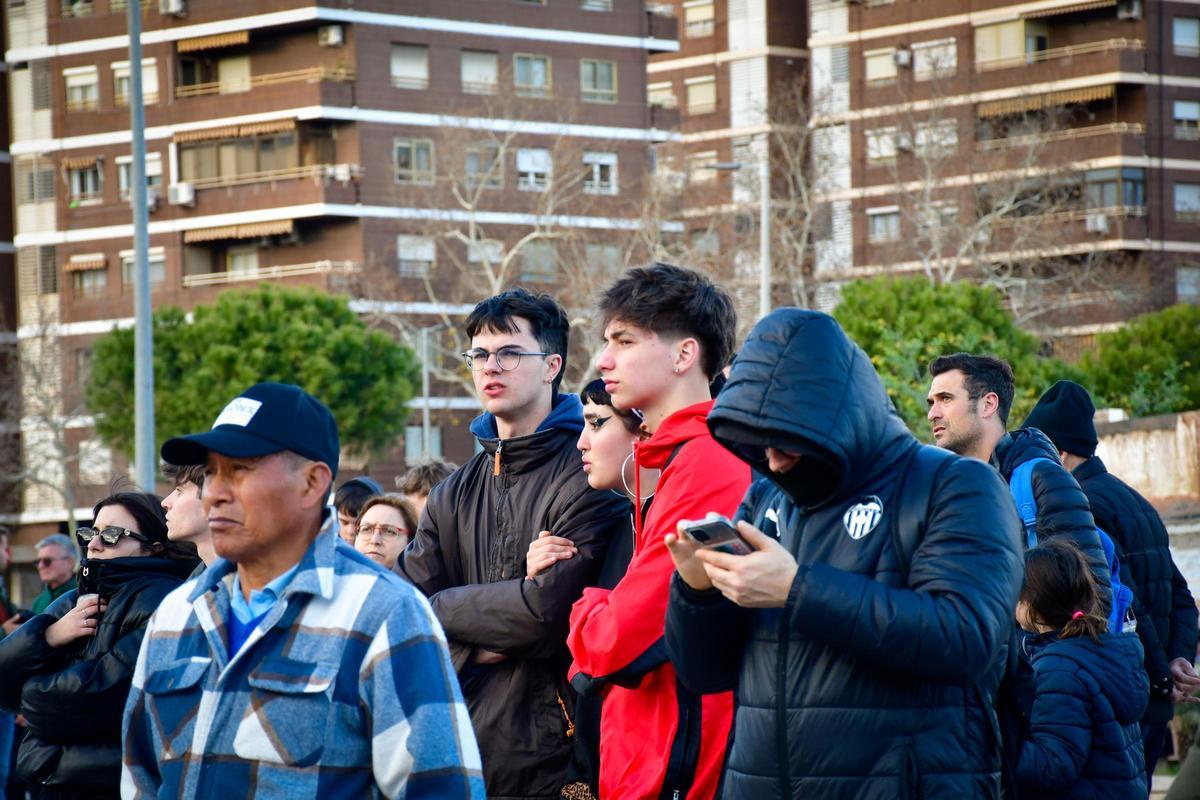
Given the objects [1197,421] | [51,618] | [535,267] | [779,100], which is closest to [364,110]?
[535,267]

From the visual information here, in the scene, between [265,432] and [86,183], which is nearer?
[265,432]

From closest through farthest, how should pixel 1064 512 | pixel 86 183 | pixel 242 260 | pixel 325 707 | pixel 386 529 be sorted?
pixel 325 707 → pixel 1064 512 → pixel 386 529 → pixel 242 260 → pixel 86 183

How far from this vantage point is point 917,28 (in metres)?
66.1

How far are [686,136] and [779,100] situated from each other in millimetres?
5394

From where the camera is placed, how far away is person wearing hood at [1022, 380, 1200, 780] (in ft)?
29.7

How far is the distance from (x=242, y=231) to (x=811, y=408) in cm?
5659

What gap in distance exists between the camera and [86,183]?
6234cm

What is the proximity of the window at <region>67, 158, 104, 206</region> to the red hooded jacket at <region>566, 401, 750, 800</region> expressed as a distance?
5913cm

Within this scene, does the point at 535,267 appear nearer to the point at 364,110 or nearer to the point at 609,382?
the point at 364,110

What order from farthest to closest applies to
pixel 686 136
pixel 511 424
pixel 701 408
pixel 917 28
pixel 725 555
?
1. pixel 686 136
2. pixel 917 28
3. pixel 511 424
4. pixel 701 408
5. pixel 725 555

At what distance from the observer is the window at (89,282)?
Result: 6181cm

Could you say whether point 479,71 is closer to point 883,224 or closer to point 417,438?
point 417,438

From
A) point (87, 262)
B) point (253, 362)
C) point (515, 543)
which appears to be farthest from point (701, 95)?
point (515, 543)

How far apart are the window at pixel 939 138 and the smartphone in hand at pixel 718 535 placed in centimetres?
4882
